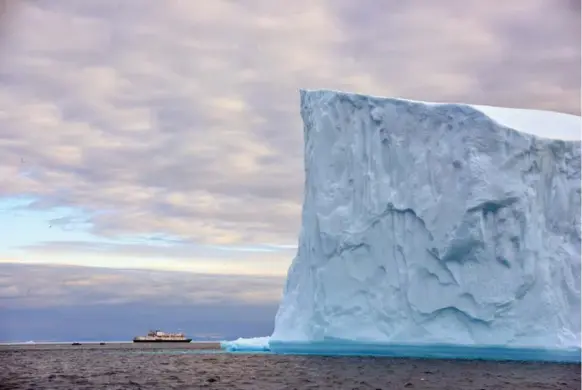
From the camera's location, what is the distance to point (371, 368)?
24531mm

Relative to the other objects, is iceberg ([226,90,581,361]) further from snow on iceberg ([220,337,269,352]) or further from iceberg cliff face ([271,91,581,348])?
snow on iceberg ([220,337,269,352])

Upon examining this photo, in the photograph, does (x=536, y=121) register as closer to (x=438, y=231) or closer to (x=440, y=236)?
(x=438, y=231)

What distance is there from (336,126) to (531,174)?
6.94 metres

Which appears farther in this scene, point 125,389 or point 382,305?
point 382,305

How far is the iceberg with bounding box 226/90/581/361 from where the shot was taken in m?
Answer: 25.6

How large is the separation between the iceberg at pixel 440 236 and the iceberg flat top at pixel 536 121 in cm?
9

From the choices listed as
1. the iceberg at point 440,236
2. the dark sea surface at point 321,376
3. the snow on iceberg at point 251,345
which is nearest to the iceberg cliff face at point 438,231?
the iceberg at point 440,236

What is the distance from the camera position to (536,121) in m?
28.2

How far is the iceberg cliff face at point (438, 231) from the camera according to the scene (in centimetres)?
2558

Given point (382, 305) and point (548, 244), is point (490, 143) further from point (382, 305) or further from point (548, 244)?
point (382, 305)

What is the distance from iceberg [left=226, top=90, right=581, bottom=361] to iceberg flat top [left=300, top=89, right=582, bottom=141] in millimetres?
94

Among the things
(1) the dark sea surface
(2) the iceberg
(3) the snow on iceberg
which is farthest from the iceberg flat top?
(3) the snow on iceberg

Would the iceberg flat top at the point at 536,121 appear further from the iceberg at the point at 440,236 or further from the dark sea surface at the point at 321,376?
the dark sea surface at the point at 321,376

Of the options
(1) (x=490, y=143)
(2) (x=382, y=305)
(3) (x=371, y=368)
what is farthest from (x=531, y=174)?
A: (3) (x=371, y=368)
